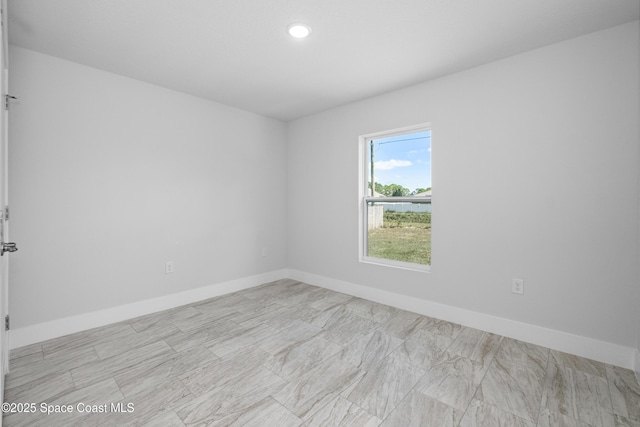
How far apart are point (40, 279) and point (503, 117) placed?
4165mm

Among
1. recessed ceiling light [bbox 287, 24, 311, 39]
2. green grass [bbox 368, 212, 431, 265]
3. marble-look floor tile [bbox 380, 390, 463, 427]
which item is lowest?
marble-look floor tile [bbox 380, 390, 463, 427]

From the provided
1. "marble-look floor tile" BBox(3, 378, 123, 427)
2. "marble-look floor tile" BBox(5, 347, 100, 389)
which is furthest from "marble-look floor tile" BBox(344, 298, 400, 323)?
"marble-look floor tile" BBox(5, 347, 100, 389)

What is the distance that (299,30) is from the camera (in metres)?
2.12

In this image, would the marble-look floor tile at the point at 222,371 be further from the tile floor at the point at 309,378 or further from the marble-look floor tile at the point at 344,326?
the marble-look floor tile at the point at 344,326

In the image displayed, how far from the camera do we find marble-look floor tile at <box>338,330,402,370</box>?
216cm

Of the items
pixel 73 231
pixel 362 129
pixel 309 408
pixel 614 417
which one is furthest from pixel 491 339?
pixel 73 231

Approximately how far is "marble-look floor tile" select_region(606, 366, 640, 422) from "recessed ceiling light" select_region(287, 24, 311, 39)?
3055 mm

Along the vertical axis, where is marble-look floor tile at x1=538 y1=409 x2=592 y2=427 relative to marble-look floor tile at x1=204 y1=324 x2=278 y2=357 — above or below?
below

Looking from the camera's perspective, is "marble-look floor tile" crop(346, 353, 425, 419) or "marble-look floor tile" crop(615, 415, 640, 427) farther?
"marble-look floor tile" crop(346, 353, 425, 419)

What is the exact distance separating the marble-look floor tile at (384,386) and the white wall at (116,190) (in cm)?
232

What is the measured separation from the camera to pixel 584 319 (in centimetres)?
222

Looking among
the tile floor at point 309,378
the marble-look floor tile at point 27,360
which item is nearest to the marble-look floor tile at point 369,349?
the tile floor at point 309,378

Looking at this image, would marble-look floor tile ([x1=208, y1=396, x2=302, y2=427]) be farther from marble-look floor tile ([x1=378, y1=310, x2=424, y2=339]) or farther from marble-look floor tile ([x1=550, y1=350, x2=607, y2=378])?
marble-look floor tile ([x1=550, y1=350, x2=607, y2=378])

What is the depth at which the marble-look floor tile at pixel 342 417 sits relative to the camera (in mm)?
1558
